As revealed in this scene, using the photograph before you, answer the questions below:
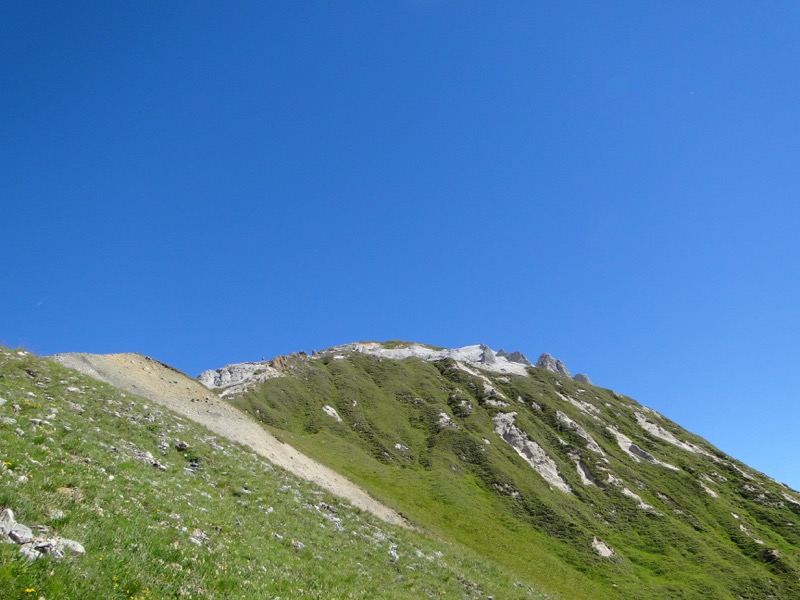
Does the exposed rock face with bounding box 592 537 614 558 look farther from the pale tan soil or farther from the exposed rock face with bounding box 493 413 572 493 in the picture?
the pale tan soil

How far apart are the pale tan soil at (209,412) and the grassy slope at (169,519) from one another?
24.6 ft

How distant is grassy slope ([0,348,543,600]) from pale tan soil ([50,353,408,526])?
295 inches

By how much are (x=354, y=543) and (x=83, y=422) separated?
52.7ft

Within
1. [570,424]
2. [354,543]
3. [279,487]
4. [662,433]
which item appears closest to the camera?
[354,543]

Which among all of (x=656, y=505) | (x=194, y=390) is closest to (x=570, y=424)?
(x=656, y=505)

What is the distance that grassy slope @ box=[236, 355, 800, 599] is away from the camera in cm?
6444

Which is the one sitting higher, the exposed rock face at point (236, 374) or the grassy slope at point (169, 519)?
the exposed rock face at point (236, 374)

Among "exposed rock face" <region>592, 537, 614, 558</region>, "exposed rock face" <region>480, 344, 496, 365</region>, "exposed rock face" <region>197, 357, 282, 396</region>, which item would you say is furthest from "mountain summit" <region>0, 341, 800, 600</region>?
"exposed rock face" <region>480, 344, 496, 365</region>

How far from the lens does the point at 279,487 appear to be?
31.8 m

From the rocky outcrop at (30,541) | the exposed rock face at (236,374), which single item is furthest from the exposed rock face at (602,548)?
the exposed rock face at (236,374)

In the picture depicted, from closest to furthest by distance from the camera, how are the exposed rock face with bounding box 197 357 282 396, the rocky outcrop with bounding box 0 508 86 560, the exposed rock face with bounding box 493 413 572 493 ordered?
the rocky outcrop with bounding box 0 508 86 560 → the exposed rock face with bounding box 493 413 572 493 → the exposed rock face with bounding box 197 357 282 396

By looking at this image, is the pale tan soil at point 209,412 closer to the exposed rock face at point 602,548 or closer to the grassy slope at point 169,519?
the grassy slope at point 169,519

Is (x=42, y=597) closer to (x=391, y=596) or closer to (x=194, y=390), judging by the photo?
(x=391, y=596)

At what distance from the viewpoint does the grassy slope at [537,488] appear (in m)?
64.4
